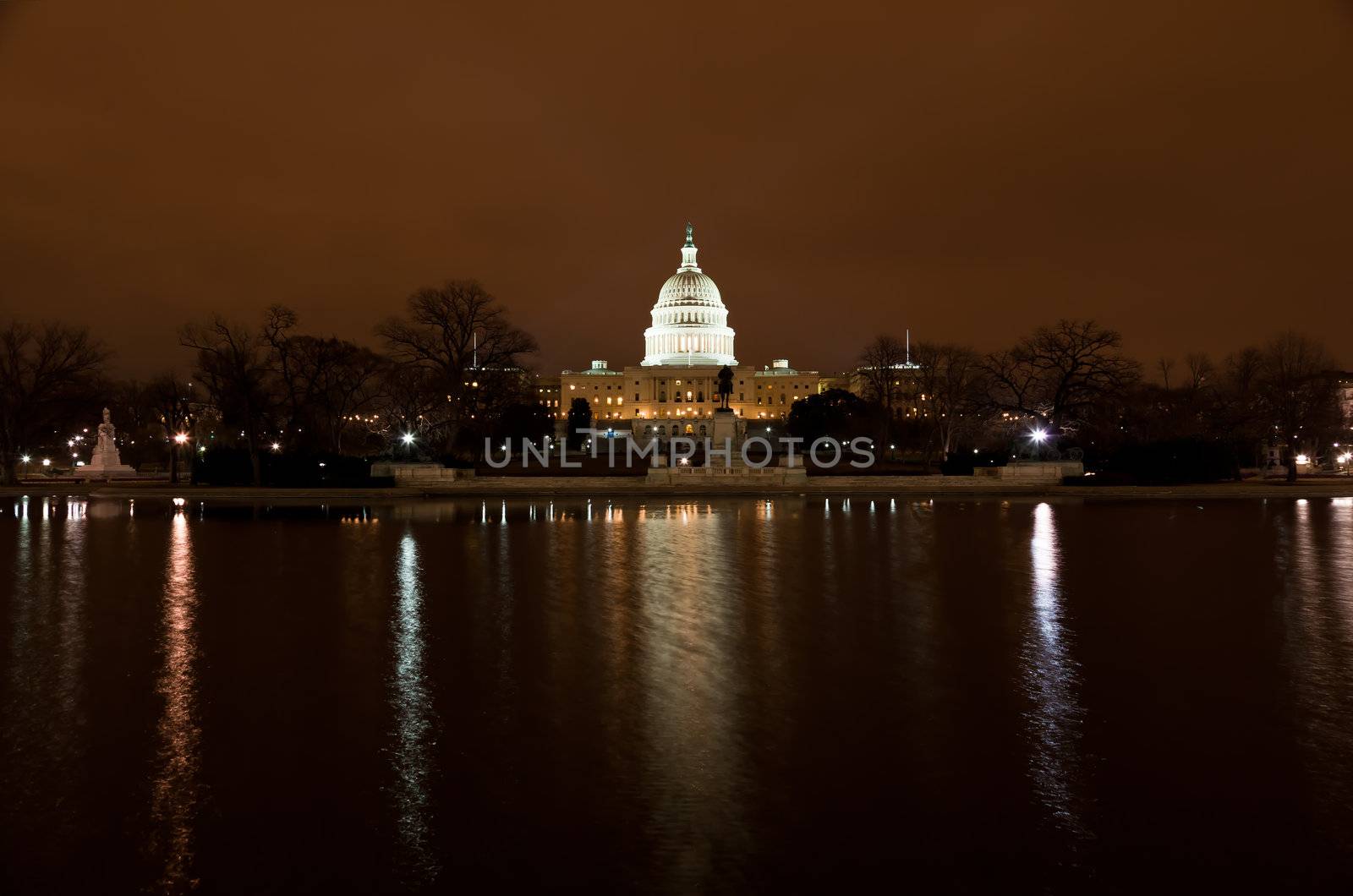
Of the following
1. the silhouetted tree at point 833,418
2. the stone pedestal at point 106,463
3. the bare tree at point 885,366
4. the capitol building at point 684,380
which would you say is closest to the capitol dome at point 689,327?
the capitol building at point 684,380

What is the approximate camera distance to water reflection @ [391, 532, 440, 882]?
5.77 metres

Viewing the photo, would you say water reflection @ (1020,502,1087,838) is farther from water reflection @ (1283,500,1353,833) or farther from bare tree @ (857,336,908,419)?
bare tree @ (857,336,908,419)

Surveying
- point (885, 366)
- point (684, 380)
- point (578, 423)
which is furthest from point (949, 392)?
point (684, 380)

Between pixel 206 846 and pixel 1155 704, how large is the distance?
7413 millimetres

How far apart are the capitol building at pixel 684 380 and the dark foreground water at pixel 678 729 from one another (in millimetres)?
110864

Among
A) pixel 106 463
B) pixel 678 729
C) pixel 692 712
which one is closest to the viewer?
pixel 678 729

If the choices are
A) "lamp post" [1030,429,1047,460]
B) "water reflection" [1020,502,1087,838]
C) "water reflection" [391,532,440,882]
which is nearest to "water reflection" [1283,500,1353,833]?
"water reflection" [1020,502,1087,838]

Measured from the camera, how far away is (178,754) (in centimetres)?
739

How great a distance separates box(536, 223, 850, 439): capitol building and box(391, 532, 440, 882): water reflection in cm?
11349

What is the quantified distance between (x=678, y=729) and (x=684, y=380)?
415 ft

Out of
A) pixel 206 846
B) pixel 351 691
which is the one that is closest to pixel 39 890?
pixel 206 846

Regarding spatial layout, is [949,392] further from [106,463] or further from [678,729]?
[678,729]

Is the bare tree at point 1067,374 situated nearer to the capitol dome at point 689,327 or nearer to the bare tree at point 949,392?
the bare tree at point 949,392

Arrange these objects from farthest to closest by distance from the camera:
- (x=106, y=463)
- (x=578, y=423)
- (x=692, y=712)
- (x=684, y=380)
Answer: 1. (x=684, y=380)
2. (x=578, y=423)
3. (x=106, y=463)
4. (x=692, y=712)
